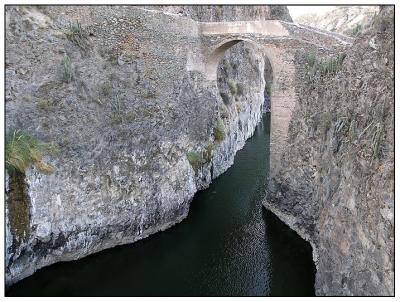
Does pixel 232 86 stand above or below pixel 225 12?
below

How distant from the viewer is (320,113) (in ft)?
44.0

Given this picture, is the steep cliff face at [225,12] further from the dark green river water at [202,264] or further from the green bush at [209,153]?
the dark green river water at [202,264]

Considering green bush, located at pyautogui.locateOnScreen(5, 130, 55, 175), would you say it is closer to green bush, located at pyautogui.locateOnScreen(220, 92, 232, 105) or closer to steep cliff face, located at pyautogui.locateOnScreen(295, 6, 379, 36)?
green bush, located at pyautogui.locateOnScreen(220, 92, 232, 105)

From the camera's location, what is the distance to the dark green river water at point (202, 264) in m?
11.3

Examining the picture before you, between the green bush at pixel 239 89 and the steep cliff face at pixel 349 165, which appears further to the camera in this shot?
the green bush at pixel 239 89

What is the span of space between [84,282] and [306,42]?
11.5m

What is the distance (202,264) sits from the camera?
12.6m

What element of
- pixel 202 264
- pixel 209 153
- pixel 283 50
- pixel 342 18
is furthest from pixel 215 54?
pixel 342 18

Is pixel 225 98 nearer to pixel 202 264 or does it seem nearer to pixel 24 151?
pixel 202 264

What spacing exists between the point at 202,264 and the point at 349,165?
18.6ft

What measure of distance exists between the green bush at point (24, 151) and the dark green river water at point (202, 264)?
10.7 feet

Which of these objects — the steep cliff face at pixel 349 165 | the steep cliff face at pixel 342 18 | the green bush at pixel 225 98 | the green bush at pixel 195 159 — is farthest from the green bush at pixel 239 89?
the steep cliff face at pixel 342 18

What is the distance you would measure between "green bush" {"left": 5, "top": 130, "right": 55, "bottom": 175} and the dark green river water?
325 centimetres

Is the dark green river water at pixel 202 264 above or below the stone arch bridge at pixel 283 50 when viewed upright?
below
